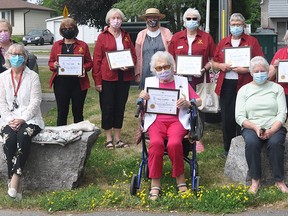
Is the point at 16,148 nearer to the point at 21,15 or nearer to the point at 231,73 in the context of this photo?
the point at 231,73

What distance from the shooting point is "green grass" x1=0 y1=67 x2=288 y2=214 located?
18.5 ft

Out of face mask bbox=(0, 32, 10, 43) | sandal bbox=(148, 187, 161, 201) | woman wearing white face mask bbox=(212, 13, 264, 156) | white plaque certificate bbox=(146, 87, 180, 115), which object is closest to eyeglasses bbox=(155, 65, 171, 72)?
white plaque certificate bbox=(146, 87, 180, 115)

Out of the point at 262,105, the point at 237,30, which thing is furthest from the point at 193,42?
the point at 262,105

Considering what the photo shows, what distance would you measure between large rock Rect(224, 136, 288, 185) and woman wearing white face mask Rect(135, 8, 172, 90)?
1848mm

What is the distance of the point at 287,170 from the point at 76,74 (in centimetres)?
313

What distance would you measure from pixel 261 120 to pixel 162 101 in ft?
3.80

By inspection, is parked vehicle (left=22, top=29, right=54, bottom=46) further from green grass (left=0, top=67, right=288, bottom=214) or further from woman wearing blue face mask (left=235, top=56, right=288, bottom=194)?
woman wearing blue face mask (left=235, top=56, right=288, bottom=194)

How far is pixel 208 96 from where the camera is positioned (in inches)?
302

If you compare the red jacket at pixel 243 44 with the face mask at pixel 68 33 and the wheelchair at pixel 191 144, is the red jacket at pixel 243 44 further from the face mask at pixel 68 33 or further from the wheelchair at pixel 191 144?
the face mask at pixel 68 33

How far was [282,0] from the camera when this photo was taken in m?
35.7

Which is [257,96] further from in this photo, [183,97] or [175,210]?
[175,210]

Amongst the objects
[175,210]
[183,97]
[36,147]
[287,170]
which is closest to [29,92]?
[36,147]

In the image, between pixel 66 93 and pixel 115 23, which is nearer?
pixel 115 23

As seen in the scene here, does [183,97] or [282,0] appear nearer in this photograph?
[183,97]
